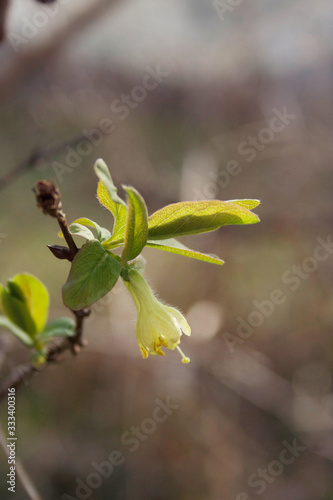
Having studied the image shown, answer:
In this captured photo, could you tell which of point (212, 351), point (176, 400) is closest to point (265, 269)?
point (212, 351)

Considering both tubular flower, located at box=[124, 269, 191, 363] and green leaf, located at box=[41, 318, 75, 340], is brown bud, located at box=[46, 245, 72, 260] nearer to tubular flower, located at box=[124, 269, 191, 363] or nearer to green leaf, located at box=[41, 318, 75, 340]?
tubular flower, located at box=[124, 269, 191, 363]

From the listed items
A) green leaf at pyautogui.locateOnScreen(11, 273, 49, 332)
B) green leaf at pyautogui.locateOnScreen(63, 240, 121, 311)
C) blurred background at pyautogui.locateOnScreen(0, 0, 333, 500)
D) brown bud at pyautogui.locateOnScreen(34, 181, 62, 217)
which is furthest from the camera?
blurred background at pyautogui.locateOnScreen(0, 0, 333, 500)

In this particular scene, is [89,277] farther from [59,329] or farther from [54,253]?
[59,329]

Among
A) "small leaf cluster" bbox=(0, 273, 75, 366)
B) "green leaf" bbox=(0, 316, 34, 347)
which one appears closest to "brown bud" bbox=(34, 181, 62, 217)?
"small leaf cluster" bbox=(0, 273, 75, 366)

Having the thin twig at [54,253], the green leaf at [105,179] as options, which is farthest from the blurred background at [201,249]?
the green leaf at [105,179]

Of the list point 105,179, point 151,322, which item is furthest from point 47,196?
point 151,322
